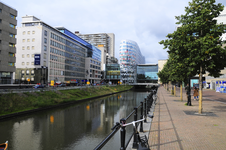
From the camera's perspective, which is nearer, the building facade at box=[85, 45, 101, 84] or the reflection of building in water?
the reflection of building in water

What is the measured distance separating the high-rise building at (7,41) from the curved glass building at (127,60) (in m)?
103

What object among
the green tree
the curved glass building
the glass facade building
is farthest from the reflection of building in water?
the glass facade building

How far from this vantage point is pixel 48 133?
14.7 meters

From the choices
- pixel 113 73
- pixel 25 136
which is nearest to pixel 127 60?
pixel 113 73

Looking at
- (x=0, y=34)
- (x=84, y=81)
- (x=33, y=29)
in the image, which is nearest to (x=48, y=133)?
(x=0, y=34)

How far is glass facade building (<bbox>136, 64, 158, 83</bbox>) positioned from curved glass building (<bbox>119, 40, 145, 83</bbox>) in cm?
641

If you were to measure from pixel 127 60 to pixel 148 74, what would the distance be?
22404mm

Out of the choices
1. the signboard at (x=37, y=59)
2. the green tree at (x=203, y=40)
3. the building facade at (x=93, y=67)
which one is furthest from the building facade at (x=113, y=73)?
the green tree at (x=203, y=40)

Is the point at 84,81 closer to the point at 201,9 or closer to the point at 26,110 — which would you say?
the point at 26,110

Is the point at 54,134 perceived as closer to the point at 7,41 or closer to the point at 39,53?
the point at 7,41

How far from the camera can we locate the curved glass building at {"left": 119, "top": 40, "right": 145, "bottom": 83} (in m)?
147

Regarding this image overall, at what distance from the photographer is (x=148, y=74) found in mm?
143375

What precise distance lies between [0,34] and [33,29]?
24.6 m

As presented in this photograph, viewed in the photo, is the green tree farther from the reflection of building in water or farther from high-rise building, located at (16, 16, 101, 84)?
high-rise building, located at (16, 16, 101, 84)
